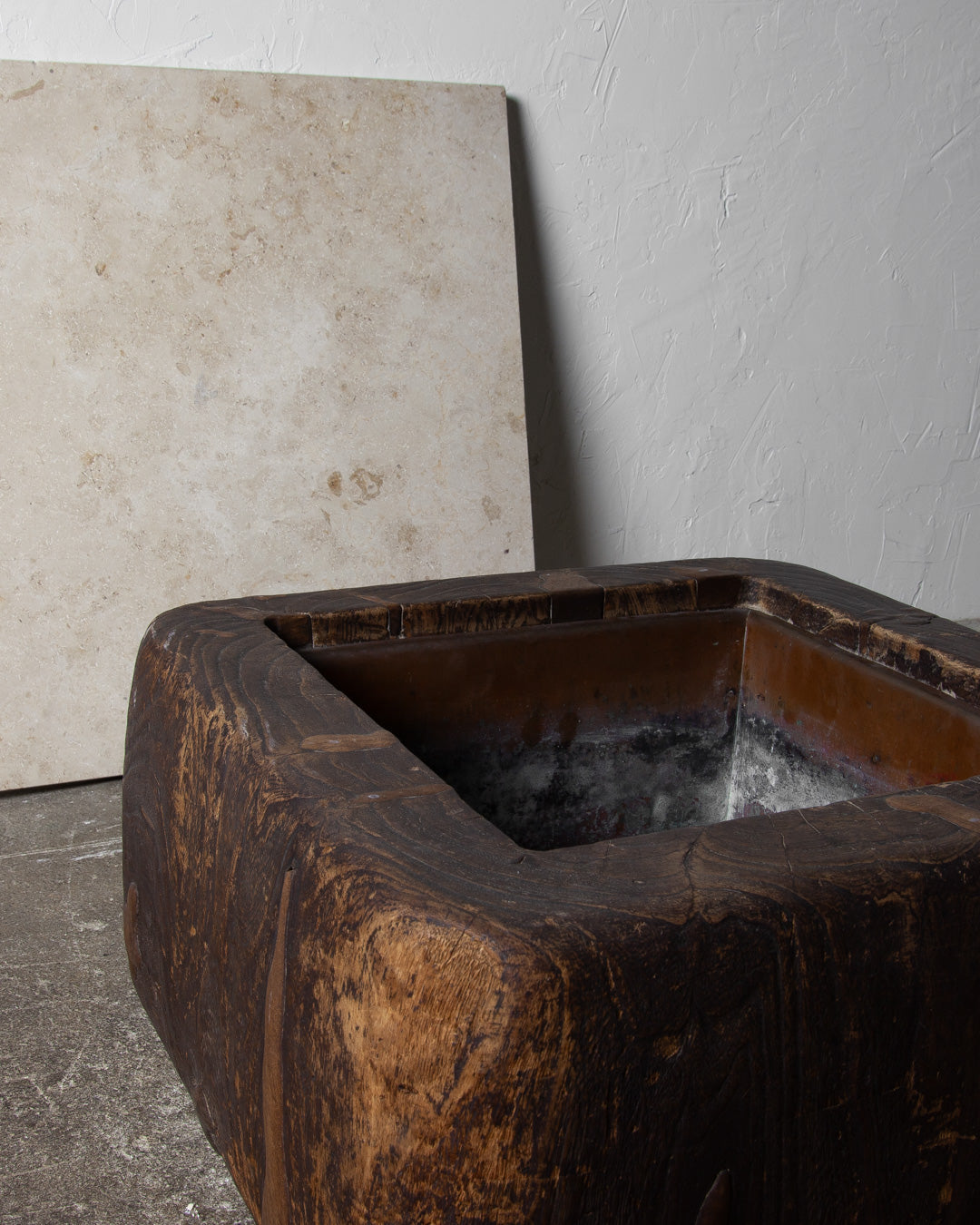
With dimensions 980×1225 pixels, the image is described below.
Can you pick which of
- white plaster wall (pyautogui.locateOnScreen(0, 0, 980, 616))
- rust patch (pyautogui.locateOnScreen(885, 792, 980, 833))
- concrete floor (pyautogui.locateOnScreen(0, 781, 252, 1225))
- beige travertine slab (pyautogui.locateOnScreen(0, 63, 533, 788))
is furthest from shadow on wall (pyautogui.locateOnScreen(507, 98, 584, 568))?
rust patch (pyautogui.locateOnScreen(885, 792, 980, 833))

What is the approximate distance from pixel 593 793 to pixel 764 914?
0.70 metres

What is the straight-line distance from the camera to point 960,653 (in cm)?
117

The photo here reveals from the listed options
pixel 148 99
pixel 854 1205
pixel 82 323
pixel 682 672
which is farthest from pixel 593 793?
pixel 148 99

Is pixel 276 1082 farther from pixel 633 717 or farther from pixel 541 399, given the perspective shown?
pixel 541 399

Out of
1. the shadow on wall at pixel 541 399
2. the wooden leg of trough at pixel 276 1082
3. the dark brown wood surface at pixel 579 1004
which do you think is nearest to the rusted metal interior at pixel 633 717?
the dark brown wood surface at pixel 579 1004

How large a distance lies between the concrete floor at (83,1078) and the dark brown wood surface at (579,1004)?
33 cm

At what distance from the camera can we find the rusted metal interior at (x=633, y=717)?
1301 mm

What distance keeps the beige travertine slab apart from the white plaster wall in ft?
0.61

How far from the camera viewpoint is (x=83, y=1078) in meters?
1.46

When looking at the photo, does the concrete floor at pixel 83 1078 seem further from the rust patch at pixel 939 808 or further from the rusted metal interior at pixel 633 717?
the rust patch at pixel 939 808

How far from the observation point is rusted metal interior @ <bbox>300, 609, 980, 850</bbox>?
1.30m

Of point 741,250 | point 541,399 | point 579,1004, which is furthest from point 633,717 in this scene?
point 741,250

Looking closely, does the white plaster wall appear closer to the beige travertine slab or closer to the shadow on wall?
the shadow on wall

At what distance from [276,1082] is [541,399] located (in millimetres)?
2124
